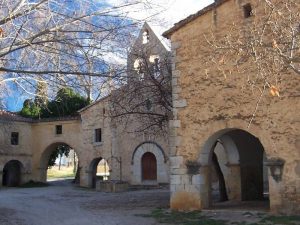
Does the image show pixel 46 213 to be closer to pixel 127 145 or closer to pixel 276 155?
pixel 276 155

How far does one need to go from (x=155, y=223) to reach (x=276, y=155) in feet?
10.5

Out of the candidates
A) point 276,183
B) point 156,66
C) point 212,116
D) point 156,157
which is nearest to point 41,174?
point 156,157

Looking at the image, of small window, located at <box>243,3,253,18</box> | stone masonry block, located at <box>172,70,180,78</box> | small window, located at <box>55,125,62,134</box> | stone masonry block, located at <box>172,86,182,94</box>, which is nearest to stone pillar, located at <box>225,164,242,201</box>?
stone masonry block, located at <box>172,86,182,94</box>

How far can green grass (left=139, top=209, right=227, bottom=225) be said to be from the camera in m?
9.22

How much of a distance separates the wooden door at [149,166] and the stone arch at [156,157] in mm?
214

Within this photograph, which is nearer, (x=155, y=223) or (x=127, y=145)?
(x=155, y=223)

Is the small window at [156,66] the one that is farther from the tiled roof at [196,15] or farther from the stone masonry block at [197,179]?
the stone masonry block at [197,179]

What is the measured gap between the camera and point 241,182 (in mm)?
13234

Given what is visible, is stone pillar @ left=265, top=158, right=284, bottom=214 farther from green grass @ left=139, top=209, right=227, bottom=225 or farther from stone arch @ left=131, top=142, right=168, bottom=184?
stone arch @ left=131, top=142, right=168, bottom=184

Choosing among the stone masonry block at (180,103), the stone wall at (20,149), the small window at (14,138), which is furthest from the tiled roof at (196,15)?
the small window at (14,138)

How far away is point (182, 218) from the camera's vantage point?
9906mm

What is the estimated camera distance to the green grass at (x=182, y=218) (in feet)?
30.2

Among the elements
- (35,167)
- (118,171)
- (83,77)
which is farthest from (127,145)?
(83,77)

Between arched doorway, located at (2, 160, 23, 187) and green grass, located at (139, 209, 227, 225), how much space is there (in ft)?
65.3
